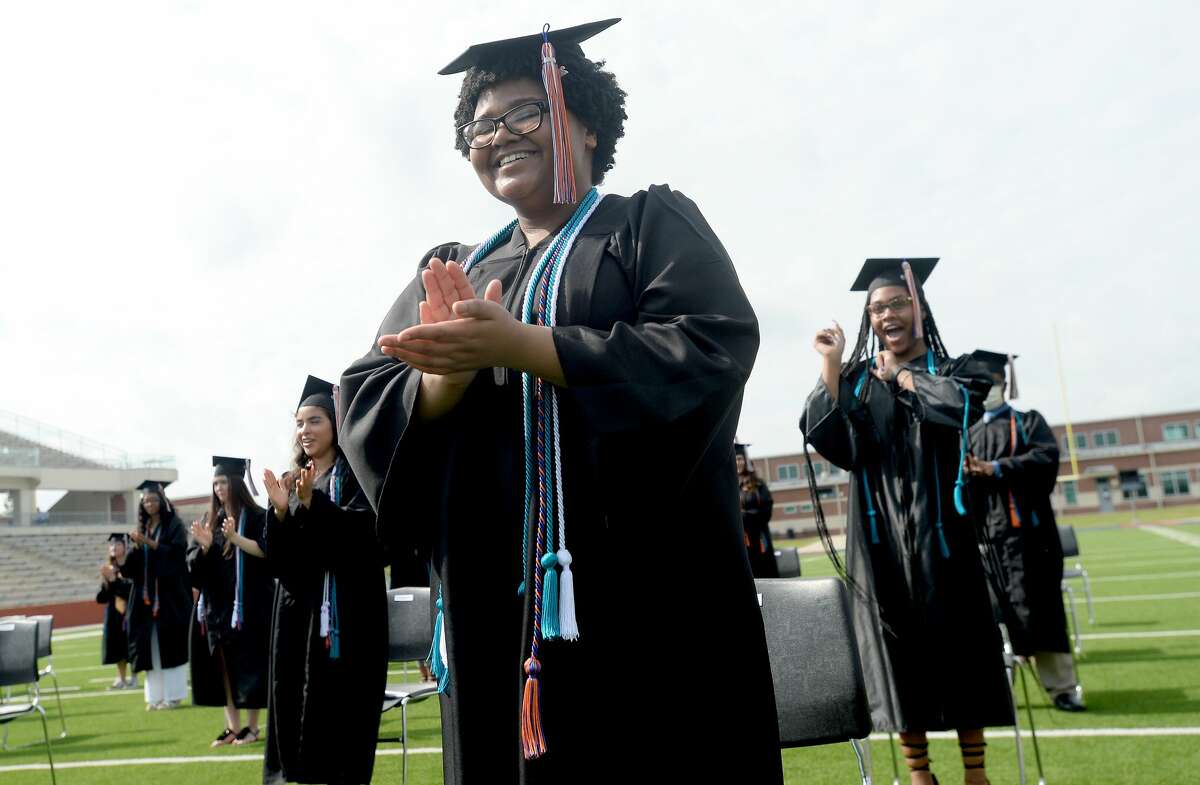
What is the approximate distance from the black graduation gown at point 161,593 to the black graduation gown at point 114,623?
173 cm

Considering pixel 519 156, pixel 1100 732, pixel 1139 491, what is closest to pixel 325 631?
pixel 519 156

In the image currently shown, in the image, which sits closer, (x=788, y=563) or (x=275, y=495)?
(x=275, y=495)

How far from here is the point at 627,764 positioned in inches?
57.1

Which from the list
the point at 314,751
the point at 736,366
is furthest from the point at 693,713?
the point at 314,751

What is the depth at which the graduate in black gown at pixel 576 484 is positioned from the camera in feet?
4.66

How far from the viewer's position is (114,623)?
40.7 feet

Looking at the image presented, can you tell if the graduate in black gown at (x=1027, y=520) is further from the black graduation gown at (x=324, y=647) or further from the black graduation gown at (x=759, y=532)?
the black graduation gown at (x=324, y=647)

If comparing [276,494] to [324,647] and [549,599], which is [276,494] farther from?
[549,599]

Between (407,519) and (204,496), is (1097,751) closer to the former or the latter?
(407,519)

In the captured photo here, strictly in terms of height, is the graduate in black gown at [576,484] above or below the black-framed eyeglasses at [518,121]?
below

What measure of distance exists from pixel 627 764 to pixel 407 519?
546mm

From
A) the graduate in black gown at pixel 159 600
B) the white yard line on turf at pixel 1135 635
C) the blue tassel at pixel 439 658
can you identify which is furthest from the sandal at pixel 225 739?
the white yard line on turf at pixel 1135 635

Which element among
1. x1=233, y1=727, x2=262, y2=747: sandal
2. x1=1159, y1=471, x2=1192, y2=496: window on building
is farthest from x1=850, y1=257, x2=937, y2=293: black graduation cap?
Result: x1=1159, y1=471, x2=1192, y2=496: window on building

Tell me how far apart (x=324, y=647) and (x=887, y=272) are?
3272 mm
